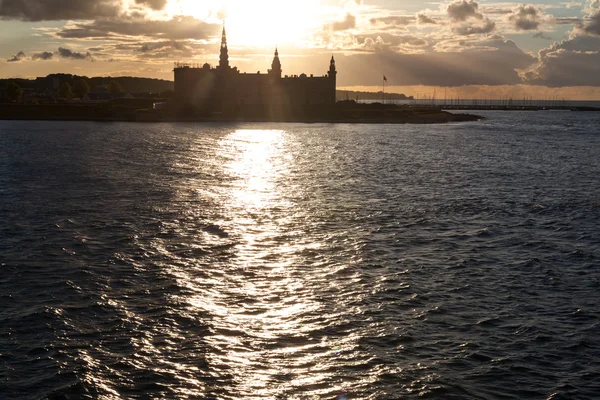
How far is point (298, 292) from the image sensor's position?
78.6 feet

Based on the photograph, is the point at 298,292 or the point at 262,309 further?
the point at 298,292

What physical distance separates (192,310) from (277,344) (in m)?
4.22

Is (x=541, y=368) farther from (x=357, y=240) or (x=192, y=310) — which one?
(x=357, y=240)

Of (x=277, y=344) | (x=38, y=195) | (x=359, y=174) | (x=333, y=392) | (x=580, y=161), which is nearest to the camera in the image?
(x=333, y=392)

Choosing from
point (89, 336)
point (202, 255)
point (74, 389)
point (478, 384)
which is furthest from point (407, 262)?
point (74, 389)

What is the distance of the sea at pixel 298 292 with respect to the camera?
1719cm

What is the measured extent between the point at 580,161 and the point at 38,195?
64.5 metres

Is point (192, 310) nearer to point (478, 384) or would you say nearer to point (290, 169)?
point (478, 384)

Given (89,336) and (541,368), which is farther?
(89,336)

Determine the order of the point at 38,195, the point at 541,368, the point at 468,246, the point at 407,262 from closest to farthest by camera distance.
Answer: the point at 541,368 → the point at 407,262 → the point at 468,246 → the point at 38,195

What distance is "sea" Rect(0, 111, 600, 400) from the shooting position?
1719 centimetres

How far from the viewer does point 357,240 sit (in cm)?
3312

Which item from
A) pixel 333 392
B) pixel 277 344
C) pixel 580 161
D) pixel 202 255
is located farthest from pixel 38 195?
pixel 580 161

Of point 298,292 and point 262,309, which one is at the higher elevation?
point 298,292
